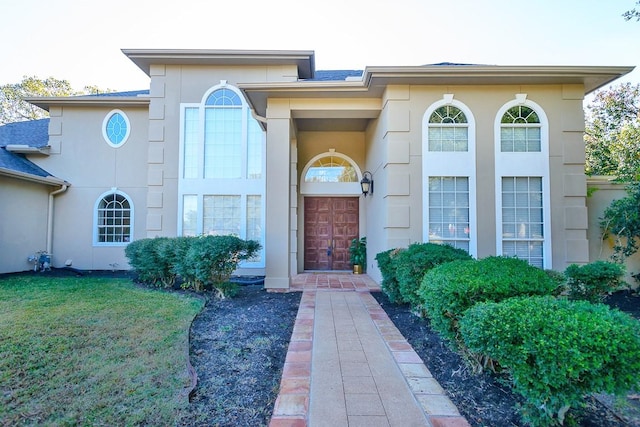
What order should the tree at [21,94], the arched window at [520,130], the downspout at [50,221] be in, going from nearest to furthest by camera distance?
the arched window at [520,130] < the downspout at [50,221] < the tree at [21,94]

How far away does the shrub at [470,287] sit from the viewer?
8.88 ft

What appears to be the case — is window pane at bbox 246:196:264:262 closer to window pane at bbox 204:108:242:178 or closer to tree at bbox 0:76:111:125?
window pane at bbox 204:108:242:178

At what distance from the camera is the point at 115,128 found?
918cm

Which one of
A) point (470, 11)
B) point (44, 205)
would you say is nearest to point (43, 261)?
point (44, 205)

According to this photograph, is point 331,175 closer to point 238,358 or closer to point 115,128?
point 115,128

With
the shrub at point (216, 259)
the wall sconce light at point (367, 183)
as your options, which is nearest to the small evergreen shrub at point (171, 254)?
the shrub at point (216, 259)

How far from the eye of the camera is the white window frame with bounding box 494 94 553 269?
610cm

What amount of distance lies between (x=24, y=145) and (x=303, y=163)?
7.81 m

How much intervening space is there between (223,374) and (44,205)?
922 centimetres

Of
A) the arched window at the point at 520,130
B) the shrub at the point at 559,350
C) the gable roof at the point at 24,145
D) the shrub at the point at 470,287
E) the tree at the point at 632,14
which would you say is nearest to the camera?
the shrub at the point at 559,350

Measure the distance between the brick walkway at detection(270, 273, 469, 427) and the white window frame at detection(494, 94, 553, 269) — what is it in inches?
136

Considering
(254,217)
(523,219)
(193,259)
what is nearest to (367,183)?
(254,217)

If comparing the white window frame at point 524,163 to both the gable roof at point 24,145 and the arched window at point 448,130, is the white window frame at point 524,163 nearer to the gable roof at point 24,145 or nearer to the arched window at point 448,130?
the arched window at point 448,130

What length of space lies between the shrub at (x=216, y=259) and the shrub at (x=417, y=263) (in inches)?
112
